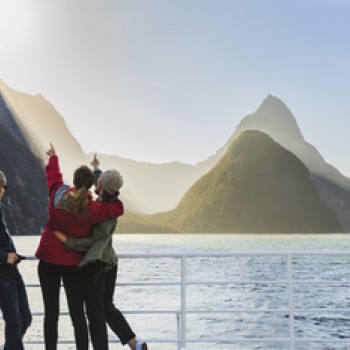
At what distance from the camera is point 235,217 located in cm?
19588

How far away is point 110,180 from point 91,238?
393 mm

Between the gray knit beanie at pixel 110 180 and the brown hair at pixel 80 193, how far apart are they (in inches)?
4.3

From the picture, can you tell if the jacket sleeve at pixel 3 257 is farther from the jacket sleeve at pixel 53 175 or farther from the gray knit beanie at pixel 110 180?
the gray knit beanie at pixel 110 180

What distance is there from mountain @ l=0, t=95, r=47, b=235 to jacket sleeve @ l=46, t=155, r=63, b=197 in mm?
118382

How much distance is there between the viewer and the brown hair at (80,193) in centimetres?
416

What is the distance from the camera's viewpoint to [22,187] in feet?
438

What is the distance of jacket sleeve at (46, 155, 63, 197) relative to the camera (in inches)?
169

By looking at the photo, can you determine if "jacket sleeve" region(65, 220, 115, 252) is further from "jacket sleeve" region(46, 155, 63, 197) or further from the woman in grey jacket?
"jacket sleeve" region(46, 155, 63, 197)

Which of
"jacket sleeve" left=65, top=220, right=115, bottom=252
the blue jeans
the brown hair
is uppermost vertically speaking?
the brown hair

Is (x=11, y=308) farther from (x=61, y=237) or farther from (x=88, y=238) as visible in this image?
(x=88, y=238)

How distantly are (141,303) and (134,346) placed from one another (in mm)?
31228

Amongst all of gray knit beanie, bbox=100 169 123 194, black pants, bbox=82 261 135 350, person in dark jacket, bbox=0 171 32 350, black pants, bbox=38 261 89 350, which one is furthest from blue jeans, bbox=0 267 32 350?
gray knit beanie, bbox=100 169 123 194

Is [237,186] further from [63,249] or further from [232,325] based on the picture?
[63,249]

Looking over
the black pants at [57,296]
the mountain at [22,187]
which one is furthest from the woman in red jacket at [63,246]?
the mountain at [22,187]
